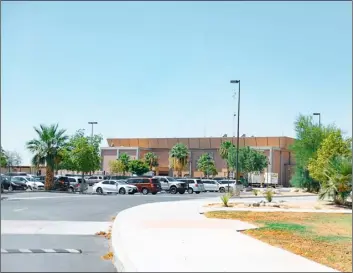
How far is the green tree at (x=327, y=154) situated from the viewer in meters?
32.8

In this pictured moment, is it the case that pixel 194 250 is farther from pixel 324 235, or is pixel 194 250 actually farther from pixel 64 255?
pixel 324 235

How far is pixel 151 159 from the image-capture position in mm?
96062

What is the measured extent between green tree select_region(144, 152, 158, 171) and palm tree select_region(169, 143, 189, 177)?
3850 millimetres

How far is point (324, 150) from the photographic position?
3594 cm

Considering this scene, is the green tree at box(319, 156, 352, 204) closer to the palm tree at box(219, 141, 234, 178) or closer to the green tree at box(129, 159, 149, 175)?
the palm tree at box(219, 141, 234, 178)

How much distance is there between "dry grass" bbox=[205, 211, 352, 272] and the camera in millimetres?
11594

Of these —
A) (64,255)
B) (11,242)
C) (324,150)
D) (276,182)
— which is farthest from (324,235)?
(276,182)

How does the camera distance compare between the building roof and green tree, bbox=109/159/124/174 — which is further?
the building roof

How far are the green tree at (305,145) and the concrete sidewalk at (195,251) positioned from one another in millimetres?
38308

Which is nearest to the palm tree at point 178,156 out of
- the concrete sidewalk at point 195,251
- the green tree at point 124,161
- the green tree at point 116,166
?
the green tree at point 124,161

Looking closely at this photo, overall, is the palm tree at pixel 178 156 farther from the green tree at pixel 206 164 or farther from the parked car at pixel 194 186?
the parked car at pixel 194 186

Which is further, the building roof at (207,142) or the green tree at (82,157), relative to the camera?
the building roof at (207,142)

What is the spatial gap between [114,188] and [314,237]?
30.7 metres

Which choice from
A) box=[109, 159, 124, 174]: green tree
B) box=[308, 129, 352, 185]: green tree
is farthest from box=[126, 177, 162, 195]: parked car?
box=[109, 159, 124, 174]: green tree
